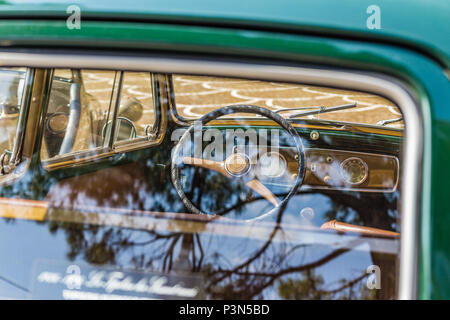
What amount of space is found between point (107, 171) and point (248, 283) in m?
0.84

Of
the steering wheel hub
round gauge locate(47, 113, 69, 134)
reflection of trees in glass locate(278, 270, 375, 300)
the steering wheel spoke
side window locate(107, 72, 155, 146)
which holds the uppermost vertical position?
side window locate(107, 72, 155, 146)

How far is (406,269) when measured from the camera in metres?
0.85

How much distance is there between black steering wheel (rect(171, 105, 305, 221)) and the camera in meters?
1.58

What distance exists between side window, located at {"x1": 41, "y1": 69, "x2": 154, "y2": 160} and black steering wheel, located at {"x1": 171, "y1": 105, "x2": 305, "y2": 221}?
0.93 ft

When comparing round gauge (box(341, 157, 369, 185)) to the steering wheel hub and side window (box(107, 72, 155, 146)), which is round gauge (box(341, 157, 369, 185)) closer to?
the steering wheel hub

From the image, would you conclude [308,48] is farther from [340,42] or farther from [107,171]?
[107,171]

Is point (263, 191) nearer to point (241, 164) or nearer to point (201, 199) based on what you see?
point (241, 164)

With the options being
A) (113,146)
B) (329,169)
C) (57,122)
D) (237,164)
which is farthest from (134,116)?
(329,169)

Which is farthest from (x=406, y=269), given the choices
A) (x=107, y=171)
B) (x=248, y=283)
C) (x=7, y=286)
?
(x=107, y=171)

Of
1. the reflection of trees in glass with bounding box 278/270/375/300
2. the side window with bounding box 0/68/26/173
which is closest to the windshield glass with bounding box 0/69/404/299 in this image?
the reflection of trees in glass with bounding box 278/270/375/300

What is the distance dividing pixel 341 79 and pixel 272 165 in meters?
0.91

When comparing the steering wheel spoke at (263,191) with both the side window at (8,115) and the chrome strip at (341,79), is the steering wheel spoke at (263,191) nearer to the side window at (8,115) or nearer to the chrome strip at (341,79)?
the chrome strip at (341,79)

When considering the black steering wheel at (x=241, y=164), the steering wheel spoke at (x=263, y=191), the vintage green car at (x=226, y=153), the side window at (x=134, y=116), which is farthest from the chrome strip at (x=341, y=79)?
the side window at (x=134, y=116)

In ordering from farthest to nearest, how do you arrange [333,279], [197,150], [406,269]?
[197,150], [333,279], [406,269]
